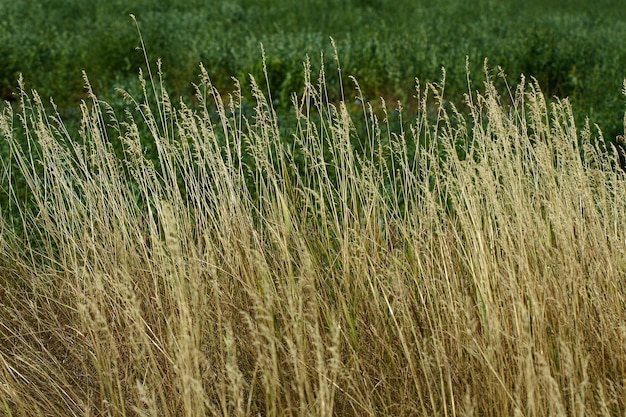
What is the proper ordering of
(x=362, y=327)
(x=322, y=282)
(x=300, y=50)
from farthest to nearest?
(x=300, y=50), (x=322, y=282), (x=362, y=327)

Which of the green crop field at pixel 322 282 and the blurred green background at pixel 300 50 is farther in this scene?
the blurred green background at pixel 300 50

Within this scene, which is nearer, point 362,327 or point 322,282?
point 362,327

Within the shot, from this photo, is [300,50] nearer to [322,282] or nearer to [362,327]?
[322,282]

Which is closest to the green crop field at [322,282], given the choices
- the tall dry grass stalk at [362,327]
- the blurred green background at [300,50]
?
the tall dry grass stalk at [362,327]

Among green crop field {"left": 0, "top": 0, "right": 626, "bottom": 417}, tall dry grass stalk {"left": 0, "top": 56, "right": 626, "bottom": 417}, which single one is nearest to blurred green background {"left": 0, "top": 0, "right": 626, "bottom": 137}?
green crop field {"left": 0, "top": 0, "right": 626, "bottom": 417}

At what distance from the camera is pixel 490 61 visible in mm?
9039

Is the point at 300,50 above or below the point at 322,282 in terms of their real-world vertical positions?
below

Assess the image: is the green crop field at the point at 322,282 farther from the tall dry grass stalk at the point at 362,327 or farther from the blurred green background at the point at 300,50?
the blurred green background at the point at 300,50

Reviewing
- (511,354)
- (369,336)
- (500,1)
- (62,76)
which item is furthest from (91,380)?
(500,1)

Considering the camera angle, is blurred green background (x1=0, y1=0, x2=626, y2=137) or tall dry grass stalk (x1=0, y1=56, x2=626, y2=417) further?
blurred green background (x1=0, y1=0, x2=626, y2=137)

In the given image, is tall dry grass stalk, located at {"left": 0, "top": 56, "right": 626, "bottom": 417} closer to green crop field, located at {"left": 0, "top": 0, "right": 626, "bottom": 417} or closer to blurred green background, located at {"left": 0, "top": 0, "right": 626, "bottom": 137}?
green crop field, located at {"left": 0, "top": 0, "right": 626, "bottom": 417}

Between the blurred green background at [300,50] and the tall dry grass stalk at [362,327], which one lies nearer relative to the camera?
the tall dry grass stalk at [362,327]

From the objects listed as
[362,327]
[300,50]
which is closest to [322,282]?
[362,327]

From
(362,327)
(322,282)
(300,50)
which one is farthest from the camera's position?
(300,50)
